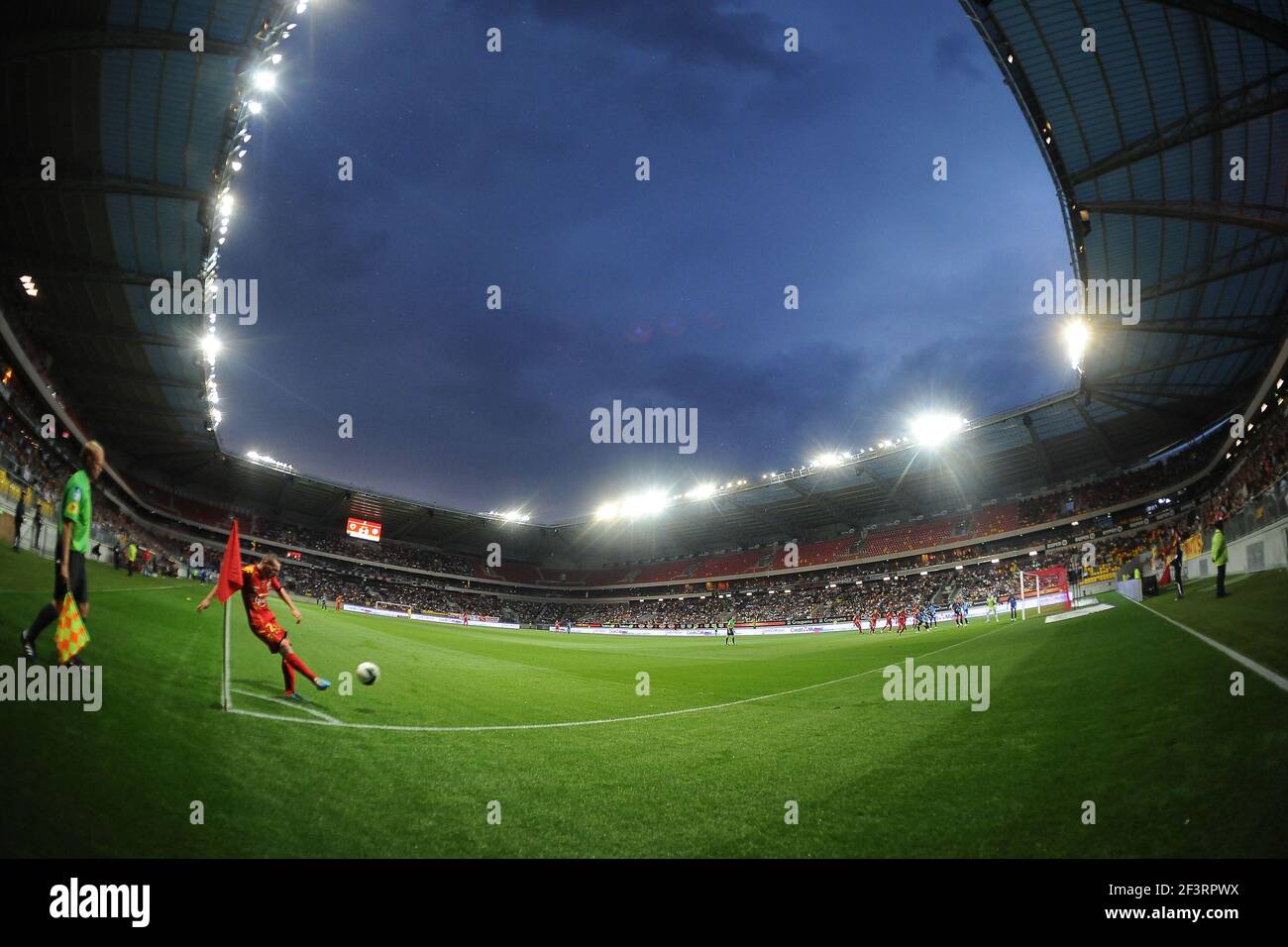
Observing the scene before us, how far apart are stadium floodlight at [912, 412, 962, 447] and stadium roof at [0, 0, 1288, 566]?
1.93 meters

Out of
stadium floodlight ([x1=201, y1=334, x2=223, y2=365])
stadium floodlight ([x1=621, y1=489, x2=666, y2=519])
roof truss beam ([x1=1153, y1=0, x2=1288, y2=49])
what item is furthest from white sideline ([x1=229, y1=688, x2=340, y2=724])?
stadium floodlight ([x1=621, y1=489, x2=666, y2=519])

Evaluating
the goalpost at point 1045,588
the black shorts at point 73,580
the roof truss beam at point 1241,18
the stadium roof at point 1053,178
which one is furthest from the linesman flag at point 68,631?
the goalpost at point 1045,588

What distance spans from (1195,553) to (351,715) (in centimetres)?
3104

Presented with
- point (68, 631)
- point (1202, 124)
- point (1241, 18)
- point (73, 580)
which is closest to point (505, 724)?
point (68, 631)

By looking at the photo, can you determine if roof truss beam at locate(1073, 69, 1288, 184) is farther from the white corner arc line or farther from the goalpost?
→ the goalpost

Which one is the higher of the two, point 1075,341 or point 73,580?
point 1075,341

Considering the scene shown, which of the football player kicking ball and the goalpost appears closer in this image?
the football player kicking ball

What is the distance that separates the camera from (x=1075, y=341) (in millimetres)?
32562

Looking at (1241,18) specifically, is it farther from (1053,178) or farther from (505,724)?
(505,724)

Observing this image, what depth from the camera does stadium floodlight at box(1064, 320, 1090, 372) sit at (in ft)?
102

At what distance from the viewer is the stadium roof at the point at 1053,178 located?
18344 millimetres

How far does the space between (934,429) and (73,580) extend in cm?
4948

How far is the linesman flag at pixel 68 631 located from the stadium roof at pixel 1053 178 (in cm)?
2028
